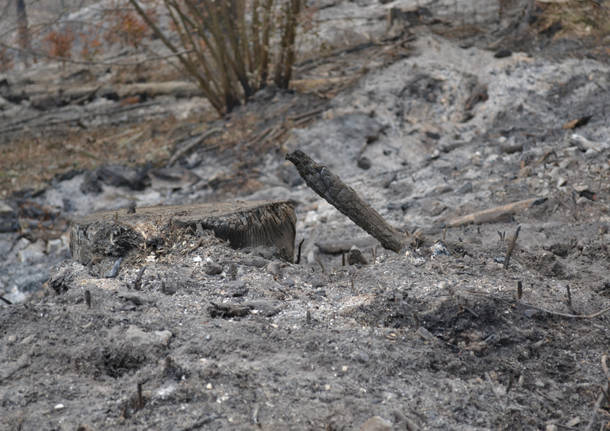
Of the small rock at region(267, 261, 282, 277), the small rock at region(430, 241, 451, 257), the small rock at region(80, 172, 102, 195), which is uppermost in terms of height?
the small rock at region(267, 261, 282, 277)

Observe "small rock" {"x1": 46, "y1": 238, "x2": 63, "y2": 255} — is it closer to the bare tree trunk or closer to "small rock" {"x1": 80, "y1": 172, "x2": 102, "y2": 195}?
"small rock" {"x1": 80, "y1": 172, "x2": 102, "y2": 195}

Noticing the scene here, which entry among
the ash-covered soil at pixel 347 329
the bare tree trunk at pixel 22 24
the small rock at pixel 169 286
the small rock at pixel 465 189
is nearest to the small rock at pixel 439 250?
the ash-covered soil at pixel 347 329

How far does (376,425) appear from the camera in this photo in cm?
183

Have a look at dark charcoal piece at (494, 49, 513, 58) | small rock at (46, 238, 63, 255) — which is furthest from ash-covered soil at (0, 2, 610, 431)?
dark charcoal piece at (494, 49, 513, 58)

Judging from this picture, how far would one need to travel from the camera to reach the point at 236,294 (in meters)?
2.83

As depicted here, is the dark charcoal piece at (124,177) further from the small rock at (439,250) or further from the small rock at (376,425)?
the small rock at (376,425)

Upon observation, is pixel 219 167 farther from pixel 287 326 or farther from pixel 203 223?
pixel 287 326

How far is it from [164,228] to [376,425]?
6.12 ft

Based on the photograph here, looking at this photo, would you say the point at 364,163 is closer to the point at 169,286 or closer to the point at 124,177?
the point at 124,177

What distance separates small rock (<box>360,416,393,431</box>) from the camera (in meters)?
1.82

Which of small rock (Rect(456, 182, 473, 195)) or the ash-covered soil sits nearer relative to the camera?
the ash-covered soil

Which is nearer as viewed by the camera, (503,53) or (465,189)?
(465,189)

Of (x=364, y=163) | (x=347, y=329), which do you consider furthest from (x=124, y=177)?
(x=347, y=329)

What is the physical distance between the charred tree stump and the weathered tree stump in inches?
15.5
